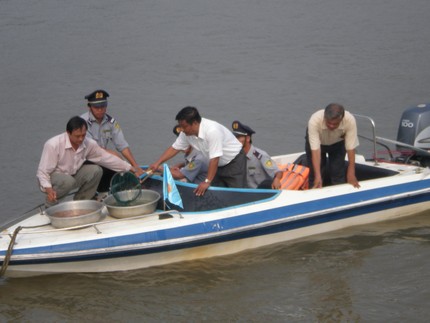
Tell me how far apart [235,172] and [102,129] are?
151 centimetres

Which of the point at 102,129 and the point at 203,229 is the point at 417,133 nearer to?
the point at 203,229

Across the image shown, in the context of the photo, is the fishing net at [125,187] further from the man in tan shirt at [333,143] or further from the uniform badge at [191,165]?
the man in tan shirt at [333,143]

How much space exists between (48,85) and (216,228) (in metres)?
7.76

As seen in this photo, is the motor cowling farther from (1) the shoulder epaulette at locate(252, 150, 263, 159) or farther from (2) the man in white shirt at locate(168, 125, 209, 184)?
(2) the man in white shirt at locate(168, 125, 209, 184)

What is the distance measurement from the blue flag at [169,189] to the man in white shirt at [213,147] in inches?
7.4

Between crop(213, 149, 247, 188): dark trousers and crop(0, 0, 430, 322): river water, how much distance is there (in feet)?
2.28

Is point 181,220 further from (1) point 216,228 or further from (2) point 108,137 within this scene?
(2) point 108,137

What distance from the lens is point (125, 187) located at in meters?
6.68

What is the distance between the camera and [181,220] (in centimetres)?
633

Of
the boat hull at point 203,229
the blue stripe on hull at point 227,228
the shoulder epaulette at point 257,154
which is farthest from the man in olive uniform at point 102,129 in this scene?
the shoulder epaulette at point 257,154

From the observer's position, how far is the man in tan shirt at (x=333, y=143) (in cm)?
672

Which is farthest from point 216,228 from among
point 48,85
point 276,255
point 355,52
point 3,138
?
point 355,52

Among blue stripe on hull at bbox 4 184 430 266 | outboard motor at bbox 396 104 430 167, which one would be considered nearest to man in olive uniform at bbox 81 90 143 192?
blue stripe on hull at bbox 4 184 430 266

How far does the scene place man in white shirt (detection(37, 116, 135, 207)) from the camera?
6.45 metres
